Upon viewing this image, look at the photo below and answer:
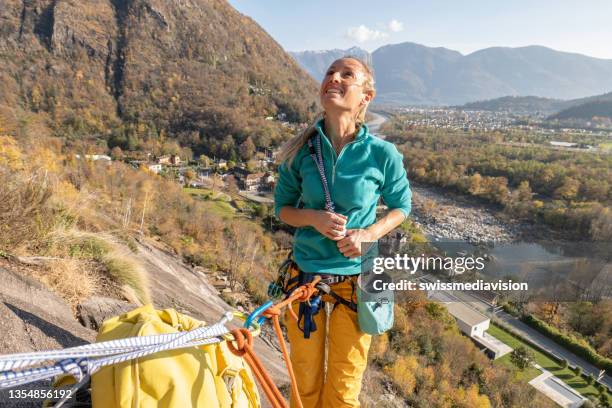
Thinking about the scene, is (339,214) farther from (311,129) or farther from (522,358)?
(522,358)

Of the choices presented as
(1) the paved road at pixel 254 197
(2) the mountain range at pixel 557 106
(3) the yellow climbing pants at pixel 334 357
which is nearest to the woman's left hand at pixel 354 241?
(3) the yellow climbing pants at pixel 334 357

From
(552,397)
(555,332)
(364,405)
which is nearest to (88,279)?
(364,405)

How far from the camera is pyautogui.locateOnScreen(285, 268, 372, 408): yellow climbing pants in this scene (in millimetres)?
1572

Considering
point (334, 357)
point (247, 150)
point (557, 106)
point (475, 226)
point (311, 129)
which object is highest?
point (557, 106)

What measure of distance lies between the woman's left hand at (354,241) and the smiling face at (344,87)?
553 millimetres

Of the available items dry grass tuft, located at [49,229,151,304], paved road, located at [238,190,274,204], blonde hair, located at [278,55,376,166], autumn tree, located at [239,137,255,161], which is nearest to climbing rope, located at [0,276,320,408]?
blonde hair, located at [278,55,376,166]

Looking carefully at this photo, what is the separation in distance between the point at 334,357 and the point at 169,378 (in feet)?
2.83

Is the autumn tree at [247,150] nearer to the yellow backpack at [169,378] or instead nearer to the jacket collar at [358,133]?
the jacket collar at [358,133]

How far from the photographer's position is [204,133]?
6419 centimetres

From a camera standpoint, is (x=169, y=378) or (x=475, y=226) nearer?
(x=169, y=378)

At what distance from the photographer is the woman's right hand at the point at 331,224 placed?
146cm

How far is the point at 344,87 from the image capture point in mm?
1577

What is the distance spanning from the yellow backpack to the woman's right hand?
597 mm

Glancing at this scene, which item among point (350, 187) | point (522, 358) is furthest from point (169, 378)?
point (522, 358)
